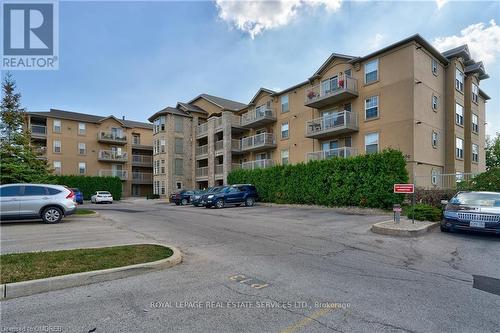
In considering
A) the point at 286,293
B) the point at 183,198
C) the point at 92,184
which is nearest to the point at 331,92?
the point at 183,198

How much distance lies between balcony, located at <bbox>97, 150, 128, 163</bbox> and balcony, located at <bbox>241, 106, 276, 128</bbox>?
23019mm

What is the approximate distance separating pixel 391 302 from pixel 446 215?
25.8ft

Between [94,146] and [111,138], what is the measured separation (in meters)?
2.74

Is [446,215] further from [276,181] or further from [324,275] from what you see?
[276,181]

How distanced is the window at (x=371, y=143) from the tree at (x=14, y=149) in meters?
22.0

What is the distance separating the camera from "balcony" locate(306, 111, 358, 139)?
23.7m

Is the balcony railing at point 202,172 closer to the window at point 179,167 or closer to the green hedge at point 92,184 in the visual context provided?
the window at point 179,167

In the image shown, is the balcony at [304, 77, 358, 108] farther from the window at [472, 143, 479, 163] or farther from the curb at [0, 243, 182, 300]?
the curb at [0, 243, 182, 300]

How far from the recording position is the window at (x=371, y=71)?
76.0 ft

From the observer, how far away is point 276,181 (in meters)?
25.9

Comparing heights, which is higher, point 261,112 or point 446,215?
point 261,112

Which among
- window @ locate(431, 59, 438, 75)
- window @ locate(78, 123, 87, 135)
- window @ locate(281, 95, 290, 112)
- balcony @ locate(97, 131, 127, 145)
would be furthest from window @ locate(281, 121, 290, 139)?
window @ locate(78, 123, 87, 135)

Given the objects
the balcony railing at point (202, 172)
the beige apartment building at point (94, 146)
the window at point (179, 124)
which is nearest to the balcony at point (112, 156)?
the beige apartment building at point (94, 146)

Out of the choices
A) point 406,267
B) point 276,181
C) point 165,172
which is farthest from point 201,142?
point 406,267
